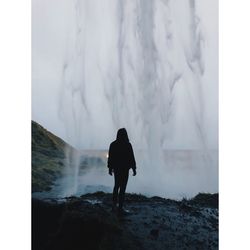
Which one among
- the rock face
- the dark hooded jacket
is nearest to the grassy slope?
the rock face

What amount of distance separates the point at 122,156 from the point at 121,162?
0.31 feet

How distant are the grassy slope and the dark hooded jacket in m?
1.24

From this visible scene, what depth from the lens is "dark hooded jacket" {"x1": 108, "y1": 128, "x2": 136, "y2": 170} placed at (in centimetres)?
558

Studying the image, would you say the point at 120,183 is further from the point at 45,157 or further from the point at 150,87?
the point at 150,87

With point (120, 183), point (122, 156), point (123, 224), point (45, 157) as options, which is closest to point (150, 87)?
point (122, 156)

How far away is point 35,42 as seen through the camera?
652cm

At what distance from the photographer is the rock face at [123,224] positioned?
17.1ft

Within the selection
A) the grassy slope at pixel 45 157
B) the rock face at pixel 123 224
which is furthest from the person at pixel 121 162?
the grassy slope at pixel 45 157

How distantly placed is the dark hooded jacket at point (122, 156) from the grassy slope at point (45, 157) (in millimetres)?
1235

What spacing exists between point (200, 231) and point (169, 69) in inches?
111

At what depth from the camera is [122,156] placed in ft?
18.4

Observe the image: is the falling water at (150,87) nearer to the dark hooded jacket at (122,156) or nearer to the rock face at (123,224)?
the rock face at (123,224)
